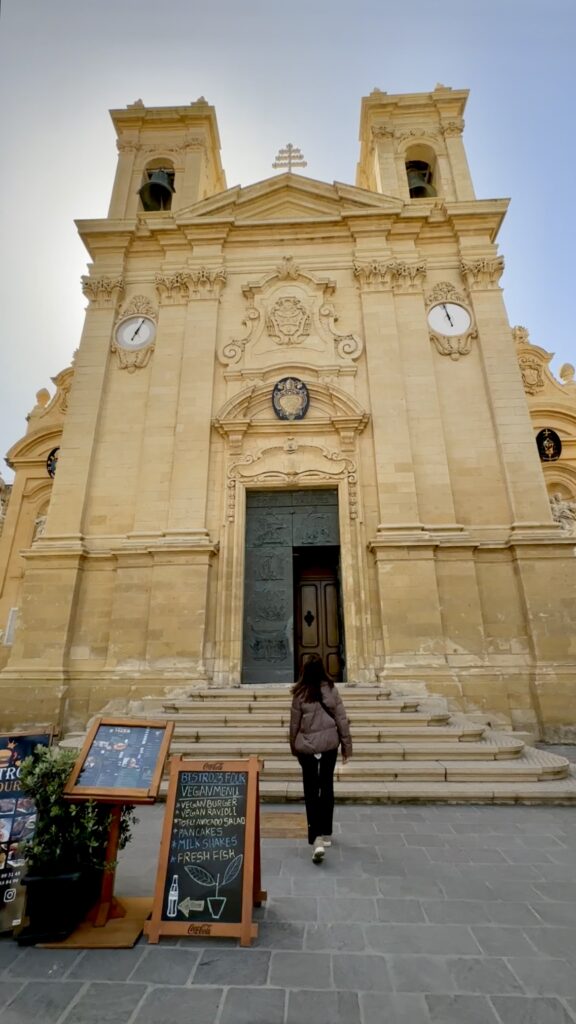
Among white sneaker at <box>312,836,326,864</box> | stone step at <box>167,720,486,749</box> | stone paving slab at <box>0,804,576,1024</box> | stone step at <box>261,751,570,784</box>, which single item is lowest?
stone paving slab at <box>0,804,576,1024</box>

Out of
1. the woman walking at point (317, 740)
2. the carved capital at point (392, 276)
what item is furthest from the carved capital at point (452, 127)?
the woman walking at point (317, 740)

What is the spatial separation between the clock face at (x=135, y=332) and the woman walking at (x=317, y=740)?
11.5 meters

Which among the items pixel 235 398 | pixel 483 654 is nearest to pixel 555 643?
pixel 483 654

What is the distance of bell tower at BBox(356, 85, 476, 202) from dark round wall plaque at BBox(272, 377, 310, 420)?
26.2 ft

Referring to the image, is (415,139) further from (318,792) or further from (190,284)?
(318,792)

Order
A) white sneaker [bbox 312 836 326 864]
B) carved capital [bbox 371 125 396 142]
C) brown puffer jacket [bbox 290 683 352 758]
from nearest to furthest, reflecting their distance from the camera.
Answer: white sneaker [bbox 312 836 326 864]
brown puffer jacket [bbox 290 683 352 758]
carved capital [bbox 371 125 396 142]

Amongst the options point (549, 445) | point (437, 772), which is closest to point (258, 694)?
point (437, 772)

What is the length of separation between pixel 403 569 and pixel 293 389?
5287 millimetres

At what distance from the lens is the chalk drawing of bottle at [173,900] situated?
9.68 ft

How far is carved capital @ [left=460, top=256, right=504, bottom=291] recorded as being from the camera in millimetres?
13094

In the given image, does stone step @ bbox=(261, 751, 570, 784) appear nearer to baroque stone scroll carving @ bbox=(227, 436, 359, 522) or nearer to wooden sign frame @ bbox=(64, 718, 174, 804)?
wooden sign frame @ bbox=(64, 718, 174, 804)

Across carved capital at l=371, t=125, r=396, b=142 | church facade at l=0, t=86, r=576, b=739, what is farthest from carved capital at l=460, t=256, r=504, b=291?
carved capital at l=371, t=125, r=396, b=142

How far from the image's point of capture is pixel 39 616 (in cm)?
1050

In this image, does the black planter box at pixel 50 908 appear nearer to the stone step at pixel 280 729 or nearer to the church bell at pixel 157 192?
the stone step at pixel 280 729
